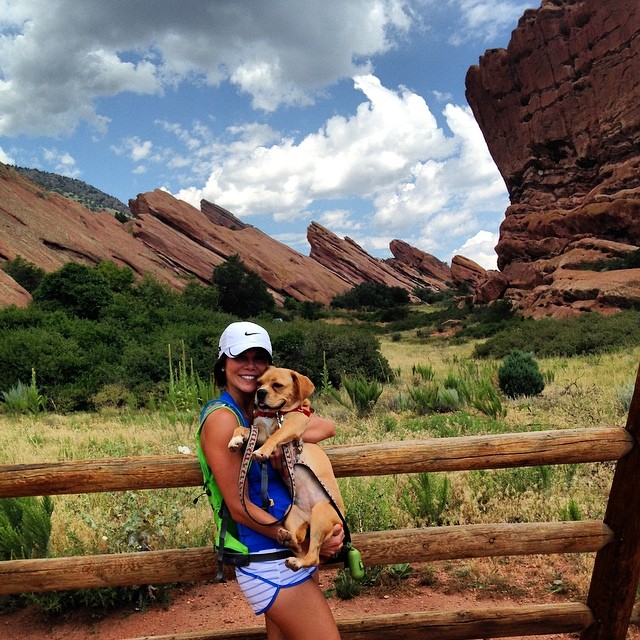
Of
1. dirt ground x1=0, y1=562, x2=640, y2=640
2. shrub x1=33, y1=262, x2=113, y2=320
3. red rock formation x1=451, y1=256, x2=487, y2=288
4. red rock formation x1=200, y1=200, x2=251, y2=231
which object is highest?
red rock formation x1=200, y1=200, x2=251, y2=231

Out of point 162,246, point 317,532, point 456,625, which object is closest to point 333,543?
point 317,532

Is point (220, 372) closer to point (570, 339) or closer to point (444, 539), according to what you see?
point (444, 539)

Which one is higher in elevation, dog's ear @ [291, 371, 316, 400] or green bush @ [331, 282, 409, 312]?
green bush @ [331, 282, 409, 312]

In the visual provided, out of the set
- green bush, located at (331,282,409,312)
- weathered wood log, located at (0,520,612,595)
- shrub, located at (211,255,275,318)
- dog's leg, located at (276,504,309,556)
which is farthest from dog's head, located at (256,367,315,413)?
green bush, located at (331,282,409,312)

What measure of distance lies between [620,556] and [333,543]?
1.66 m

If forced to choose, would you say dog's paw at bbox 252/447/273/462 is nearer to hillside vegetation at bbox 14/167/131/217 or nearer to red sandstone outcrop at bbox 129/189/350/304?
red sandstone outcrop at bbox 129/189/350/304

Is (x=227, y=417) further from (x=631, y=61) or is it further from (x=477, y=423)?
(x=631, y=61)

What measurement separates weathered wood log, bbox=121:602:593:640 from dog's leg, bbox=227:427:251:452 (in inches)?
53.1

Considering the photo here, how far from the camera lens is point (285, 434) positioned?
6.29 feet

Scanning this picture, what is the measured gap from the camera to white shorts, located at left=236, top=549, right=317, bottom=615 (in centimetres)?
195

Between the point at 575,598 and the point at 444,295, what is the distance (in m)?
74.1

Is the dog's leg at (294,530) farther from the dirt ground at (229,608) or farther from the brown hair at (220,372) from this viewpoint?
the dirt ground at (229,608)

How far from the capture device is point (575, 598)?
12.2 feet

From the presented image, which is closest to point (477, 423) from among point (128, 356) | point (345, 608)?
point (345, 608)
